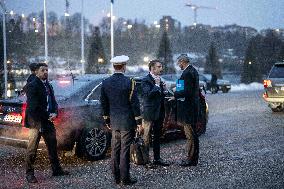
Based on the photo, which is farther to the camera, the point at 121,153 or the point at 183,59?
the point at 183,59

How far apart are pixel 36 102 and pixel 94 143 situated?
6.22ft

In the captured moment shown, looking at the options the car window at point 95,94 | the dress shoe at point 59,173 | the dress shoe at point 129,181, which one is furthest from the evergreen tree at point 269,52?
the dress shoe at point 129,181

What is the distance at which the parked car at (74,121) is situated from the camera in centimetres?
834

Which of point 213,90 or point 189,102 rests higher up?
point 189,102

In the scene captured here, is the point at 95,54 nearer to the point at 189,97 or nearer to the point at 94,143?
the point at 94,143

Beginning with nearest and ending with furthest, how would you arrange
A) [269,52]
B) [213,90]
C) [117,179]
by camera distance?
[117,179], [213,90], [269,52]

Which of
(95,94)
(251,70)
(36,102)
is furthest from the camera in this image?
(251,70)

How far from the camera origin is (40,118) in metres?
7.32

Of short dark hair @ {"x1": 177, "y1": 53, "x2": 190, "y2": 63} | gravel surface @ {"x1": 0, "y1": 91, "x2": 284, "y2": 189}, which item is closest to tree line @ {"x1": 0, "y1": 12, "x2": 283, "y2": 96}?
gravel surface @ {"x1": 0, "y1": 91, "x2": 284, "y2": 189}

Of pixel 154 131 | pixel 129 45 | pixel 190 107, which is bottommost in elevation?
pixel 154 131

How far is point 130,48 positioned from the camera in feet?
263

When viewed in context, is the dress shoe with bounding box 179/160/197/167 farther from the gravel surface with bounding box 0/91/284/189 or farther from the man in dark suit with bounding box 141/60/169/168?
the man in dark suit with bounding box 141/60/169/168

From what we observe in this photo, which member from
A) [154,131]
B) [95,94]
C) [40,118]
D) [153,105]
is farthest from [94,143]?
[40,118]

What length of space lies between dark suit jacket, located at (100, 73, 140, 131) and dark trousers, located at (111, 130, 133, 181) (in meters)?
0.13
